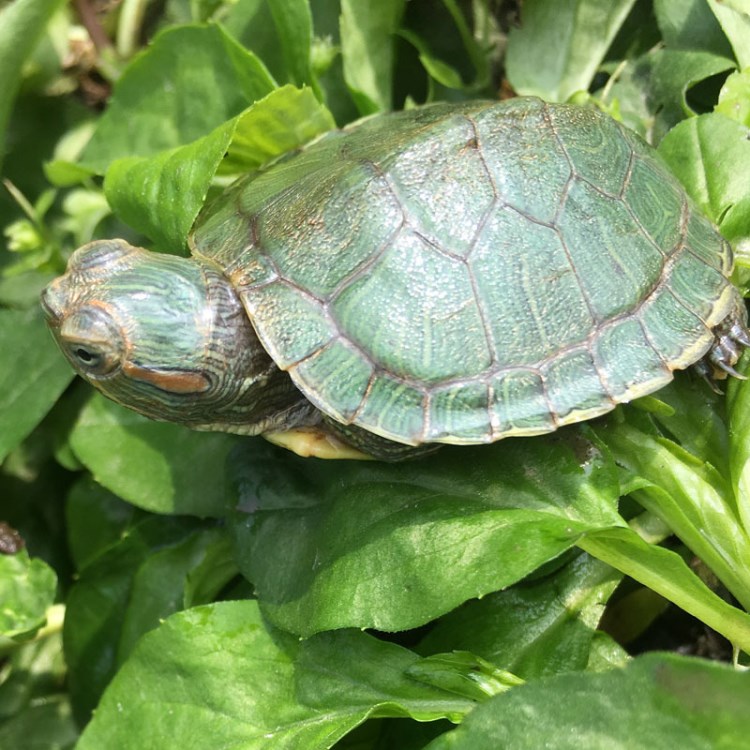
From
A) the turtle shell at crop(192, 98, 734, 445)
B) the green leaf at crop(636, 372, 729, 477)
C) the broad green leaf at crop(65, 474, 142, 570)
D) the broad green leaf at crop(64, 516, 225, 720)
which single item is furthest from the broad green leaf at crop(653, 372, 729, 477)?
the broad green leaf at crop(65, 474, 142, 570)

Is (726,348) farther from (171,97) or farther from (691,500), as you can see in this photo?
(171,97)

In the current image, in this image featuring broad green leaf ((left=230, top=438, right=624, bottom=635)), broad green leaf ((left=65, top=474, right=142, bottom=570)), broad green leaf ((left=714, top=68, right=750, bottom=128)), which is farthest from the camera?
broad green leaf ((left=65, top=474, right=142, bottom=570))

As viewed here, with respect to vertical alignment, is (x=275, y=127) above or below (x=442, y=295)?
above

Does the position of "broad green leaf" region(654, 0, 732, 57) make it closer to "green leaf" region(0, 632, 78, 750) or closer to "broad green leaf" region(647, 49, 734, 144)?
"broad green leaf" region(647, 49, 734, 144)

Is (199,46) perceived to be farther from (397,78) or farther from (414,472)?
(414,472)

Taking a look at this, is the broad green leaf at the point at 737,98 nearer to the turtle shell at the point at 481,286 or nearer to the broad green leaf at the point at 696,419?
the turtle shell at the point at 481,286

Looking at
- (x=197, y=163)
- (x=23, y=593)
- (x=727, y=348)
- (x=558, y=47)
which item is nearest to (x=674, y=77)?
(x=558, y=47)
